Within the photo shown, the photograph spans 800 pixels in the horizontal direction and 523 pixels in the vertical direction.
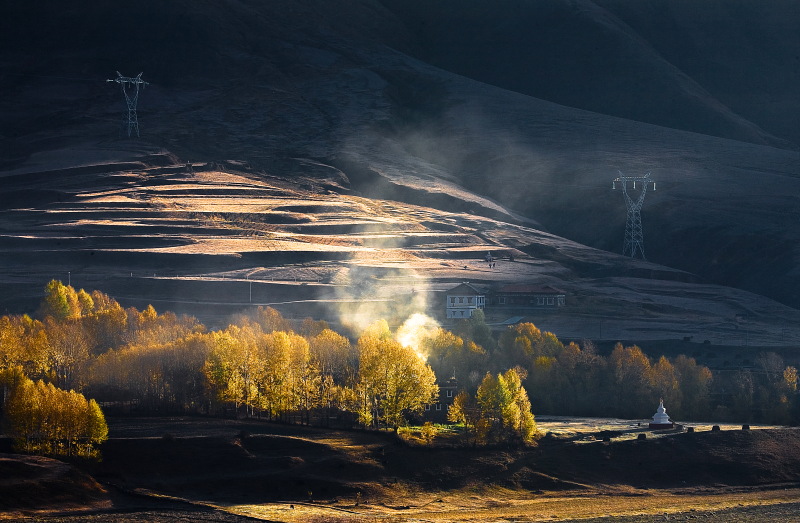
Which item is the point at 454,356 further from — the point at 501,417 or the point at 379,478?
the point at 379,478

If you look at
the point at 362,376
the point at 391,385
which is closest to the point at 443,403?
the point at 391,385

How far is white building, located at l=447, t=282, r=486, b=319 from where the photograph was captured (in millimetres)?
139600

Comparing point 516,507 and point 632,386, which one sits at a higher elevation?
point 632,386

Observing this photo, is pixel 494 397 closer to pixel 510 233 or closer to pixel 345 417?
pixel 345 417

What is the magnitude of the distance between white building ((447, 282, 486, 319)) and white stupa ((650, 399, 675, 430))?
171ft

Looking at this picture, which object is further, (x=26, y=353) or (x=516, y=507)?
(x=26, y=353)

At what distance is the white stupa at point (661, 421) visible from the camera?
283ft

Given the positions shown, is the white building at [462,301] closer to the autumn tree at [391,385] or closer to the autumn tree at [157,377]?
the autumn tree at [157,377]

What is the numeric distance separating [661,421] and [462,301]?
2192 inches

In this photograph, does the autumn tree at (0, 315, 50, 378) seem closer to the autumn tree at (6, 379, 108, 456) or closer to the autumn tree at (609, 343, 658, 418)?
the autumn tree at (6, 379, 108, 456)

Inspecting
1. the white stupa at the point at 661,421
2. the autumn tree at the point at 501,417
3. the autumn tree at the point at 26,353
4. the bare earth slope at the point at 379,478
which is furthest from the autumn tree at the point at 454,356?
the autumn tree at the point at 26,353

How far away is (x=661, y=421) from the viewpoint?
284ft

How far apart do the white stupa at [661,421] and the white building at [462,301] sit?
5216cm

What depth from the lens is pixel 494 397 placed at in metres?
80.6
